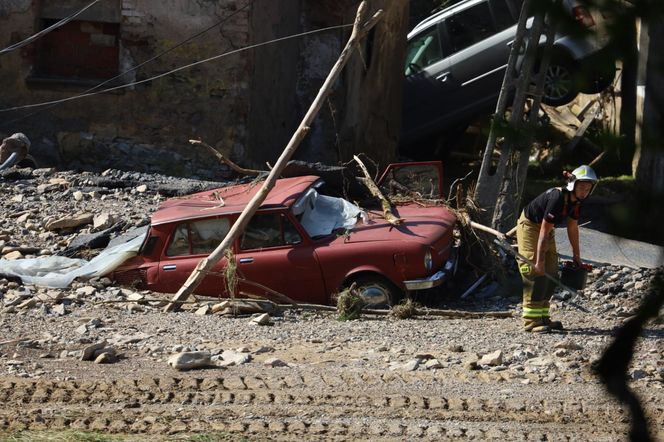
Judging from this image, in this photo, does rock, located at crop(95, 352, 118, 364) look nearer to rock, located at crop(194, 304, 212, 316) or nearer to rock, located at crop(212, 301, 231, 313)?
rock, located at crop(194, 304, 212, 316)

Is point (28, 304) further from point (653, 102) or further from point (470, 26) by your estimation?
point (470, 26)

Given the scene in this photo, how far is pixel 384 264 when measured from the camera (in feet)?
36.8

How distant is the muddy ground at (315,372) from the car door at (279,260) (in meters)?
0.30

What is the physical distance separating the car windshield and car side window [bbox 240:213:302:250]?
0.54ft

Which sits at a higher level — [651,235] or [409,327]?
[651,235]

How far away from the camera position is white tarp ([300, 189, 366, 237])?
11.7m

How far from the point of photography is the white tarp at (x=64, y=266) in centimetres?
1177

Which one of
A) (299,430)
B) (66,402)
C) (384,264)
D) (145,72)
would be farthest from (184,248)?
(145,72)

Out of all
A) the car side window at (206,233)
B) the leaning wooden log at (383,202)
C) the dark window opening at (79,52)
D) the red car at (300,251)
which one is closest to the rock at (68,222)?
the red car at (300,251)

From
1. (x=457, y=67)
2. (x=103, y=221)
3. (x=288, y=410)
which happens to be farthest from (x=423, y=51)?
(x=288, y=410)

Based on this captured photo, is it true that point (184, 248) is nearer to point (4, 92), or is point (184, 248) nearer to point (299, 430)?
point (299, 430)

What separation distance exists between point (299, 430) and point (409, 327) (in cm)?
352

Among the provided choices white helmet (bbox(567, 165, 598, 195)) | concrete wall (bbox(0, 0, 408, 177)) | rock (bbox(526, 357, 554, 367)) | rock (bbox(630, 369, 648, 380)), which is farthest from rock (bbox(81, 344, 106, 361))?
concrete wall (bbox(0, 0, 408, 177))

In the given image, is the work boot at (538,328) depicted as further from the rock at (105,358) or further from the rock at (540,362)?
the rock at (105,358)
